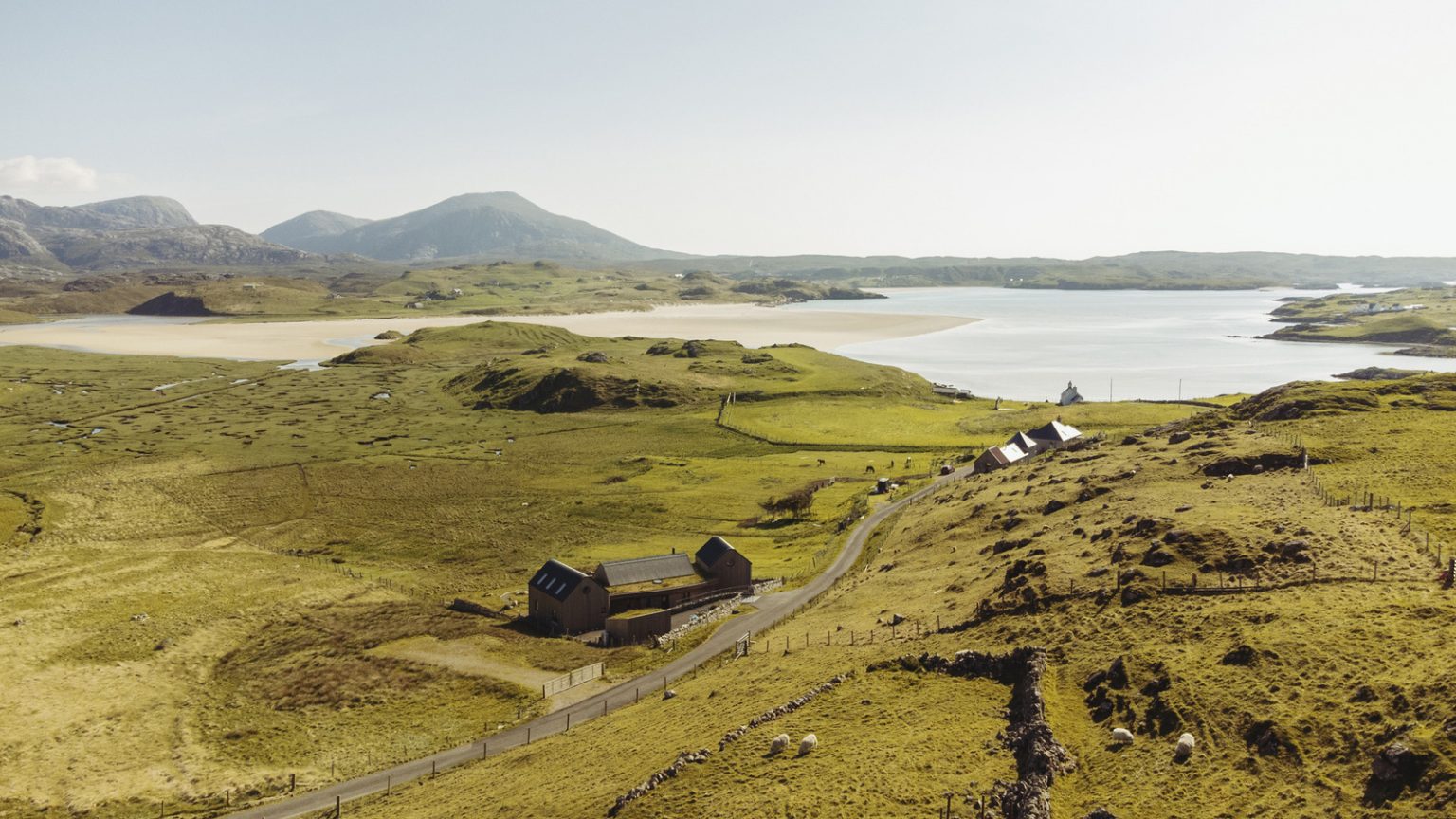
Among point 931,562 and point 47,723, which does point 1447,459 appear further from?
point 47,723

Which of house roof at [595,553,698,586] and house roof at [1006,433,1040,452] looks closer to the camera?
house roof at [595,553,698,586]

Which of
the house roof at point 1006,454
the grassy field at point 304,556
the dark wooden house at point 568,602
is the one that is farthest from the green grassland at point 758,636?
the house roof at point 1006,454

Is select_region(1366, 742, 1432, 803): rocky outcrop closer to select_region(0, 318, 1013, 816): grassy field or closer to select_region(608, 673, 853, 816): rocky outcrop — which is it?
select_region(608, 673, 853, 816): rocky outcrop

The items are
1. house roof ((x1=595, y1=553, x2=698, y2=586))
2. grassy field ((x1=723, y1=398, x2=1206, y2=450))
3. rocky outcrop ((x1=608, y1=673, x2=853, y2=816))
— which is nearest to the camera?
rocky outcrop ((x1=608, y1=673, x2=853, y2=816))

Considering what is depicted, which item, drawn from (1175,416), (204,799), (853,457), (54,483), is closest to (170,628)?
(204,799)

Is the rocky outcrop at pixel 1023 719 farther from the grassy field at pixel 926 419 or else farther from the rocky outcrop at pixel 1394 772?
the grassy field at pixel 926 419

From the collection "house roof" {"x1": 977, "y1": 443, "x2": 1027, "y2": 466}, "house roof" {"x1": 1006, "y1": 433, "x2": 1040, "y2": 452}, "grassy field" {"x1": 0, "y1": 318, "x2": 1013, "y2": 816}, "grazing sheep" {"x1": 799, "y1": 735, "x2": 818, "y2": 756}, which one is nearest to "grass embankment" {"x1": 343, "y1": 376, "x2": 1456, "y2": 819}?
"grazing sheep" {"x1": 799, "y1": 735, "x2": 818, "y2": 756}
